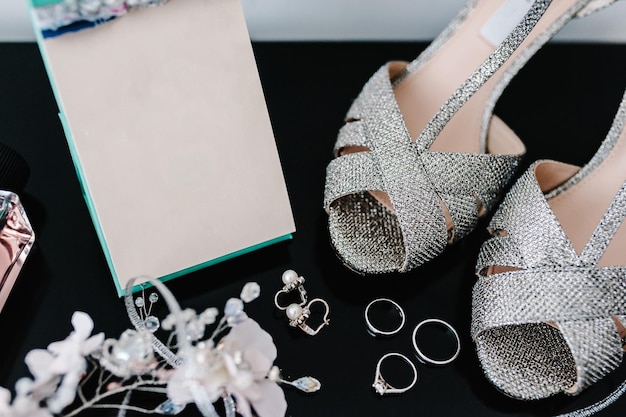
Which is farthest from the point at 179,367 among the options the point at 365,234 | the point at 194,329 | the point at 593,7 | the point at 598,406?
the point at 593,7

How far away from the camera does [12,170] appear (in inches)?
25.0

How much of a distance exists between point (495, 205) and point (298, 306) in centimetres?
30

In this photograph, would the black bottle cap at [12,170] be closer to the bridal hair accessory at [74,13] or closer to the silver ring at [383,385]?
the bridal hair accessory at [74,13]

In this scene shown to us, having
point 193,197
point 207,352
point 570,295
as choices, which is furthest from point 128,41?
point 570,295

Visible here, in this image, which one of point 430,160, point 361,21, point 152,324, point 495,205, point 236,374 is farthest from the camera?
point 361,21

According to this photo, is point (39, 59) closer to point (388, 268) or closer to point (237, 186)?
point (237, 186)

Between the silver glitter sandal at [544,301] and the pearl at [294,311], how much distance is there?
0.57ft

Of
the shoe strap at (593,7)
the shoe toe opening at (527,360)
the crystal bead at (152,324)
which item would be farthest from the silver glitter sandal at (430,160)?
the crystal bead at (152,324)

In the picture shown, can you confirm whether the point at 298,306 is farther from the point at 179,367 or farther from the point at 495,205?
the point at 495,205

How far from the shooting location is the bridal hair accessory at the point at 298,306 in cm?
60

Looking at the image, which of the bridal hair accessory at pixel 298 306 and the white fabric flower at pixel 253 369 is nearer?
the white fabric flower at pixel 253 369

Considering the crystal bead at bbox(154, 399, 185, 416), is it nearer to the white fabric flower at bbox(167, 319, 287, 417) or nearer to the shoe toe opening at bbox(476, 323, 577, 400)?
the white fabric flower at bbox(167, 319, 287, 417)

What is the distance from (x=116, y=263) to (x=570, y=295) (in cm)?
43

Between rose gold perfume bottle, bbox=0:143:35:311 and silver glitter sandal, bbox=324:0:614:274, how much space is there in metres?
0.32
